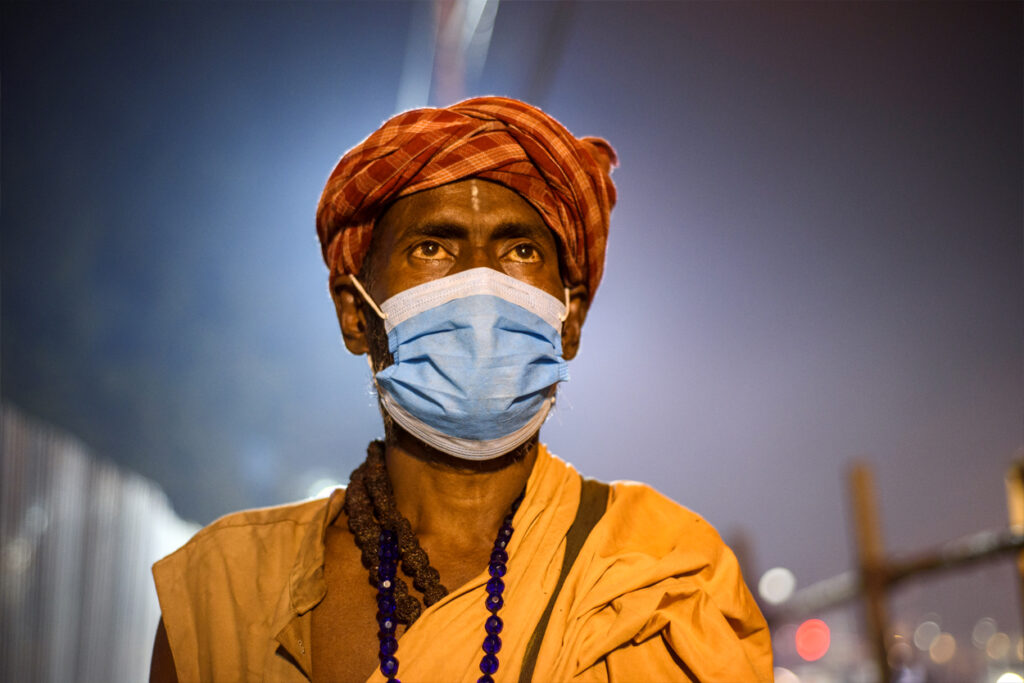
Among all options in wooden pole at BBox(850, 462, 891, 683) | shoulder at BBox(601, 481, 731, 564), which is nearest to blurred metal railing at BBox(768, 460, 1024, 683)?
wooden pole at BBox(850, 462, 891, 683)

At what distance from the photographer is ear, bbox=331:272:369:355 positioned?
110 inches

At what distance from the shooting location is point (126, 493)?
32.2ft

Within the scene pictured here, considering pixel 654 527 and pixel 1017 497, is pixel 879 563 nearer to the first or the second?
pixel 1017 497

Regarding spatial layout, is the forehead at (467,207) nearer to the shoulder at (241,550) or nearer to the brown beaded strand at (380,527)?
the brown beaded strand at (380,527)

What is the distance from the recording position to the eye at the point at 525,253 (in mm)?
2605

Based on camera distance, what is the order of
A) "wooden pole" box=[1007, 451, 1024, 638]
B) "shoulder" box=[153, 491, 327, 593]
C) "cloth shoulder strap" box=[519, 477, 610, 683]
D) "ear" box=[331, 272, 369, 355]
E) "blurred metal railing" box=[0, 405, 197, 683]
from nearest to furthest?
1. "cloth shoulder strap" box=[519, 477, 610, 683]
2. "shoulder" box=[153, 491, 327, 593]
3. "ear" box=[331, 272, 369, 355]
4. "wooden pole" box=[1007, 451, 1024, 638]
5. "blurred metal railing" box=[0, 405, 197, 683]

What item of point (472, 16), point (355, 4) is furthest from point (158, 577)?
point (355, 4)

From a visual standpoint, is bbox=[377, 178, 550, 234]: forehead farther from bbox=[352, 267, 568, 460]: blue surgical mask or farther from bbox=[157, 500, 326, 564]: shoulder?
bbox=[157, 500, 326, 564]: shoulder

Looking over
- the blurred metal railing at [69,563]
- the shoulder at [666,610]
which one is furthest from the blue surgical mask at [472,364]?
the blurred metal railing at [69,563]

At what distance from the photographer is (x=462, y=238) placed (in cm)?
256

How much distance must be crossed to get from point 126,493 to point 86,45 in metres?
5.45

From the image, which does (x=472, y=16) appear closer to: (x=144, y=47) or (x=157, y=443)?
(x=144, y=47)

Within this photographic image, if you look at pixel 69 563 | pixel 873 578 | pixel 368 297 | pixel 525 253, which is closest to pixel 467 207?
pixel 525 253

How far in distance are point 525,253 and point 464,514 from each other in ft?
3.02
